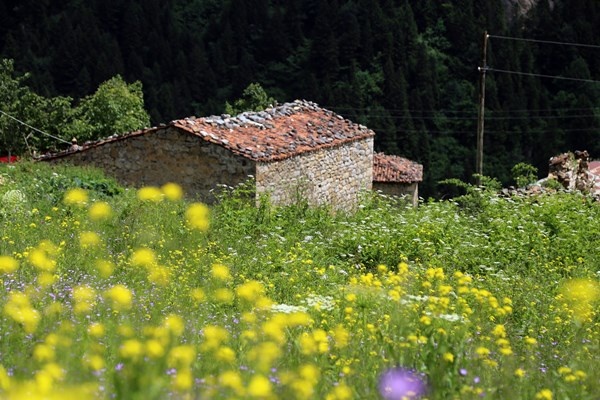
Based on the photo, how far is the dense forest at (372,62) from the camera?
64.8m

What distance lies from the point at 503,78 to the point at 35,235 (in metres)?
61.8

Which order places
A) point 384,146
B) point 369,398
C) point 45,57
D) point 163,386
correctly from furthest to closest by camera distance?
point 45,57, point 384,146, point 369,398, point 163,386

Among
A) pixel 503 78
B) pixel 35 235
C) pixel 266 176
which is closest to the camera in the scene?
pixel 35 235

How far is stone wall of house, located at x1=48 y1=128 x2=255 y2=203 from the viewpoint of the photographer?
1631 centimetres

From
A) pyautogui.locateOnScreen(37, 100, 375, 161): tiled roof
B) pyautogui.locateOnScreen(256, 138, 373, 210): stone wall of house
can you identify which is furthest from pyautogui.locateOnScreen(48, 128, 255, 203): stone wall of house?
pyautogui.locateOnScreen(256, 138, 373, 210): stone wall of house

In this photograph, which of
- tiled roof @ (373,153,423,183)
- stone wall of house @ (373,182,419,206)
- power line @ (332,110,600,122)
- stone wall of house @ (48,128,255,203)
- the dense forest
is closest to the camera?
stone wall of house @ (48,128,255,203)

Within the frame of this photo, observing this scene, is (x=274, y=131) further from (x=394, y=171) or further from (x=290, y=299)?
(x=394, y=171)

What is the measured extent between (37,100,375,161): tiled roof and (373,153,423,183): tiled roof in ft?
41.3

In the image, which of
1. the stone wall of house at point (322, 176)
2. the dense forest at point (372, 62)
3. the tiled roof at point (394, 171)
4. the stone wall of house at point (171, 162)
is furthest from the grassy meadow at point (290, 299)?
the dense forest at point (372, 62)

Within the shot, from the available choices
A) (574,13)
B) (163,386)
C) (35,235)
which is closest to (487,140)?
(574,13)

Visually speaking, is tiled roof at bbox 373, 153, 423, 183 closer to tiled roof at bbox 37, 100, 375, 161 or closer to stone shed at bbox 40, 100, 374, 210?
tiled roof at bbox 37, 100, 375, 161

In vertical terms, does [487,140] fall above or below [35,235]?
below

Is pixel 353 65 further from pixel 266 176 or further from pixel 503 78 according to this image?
pixel 266 176

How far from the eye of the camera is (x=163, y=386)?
3.84m
